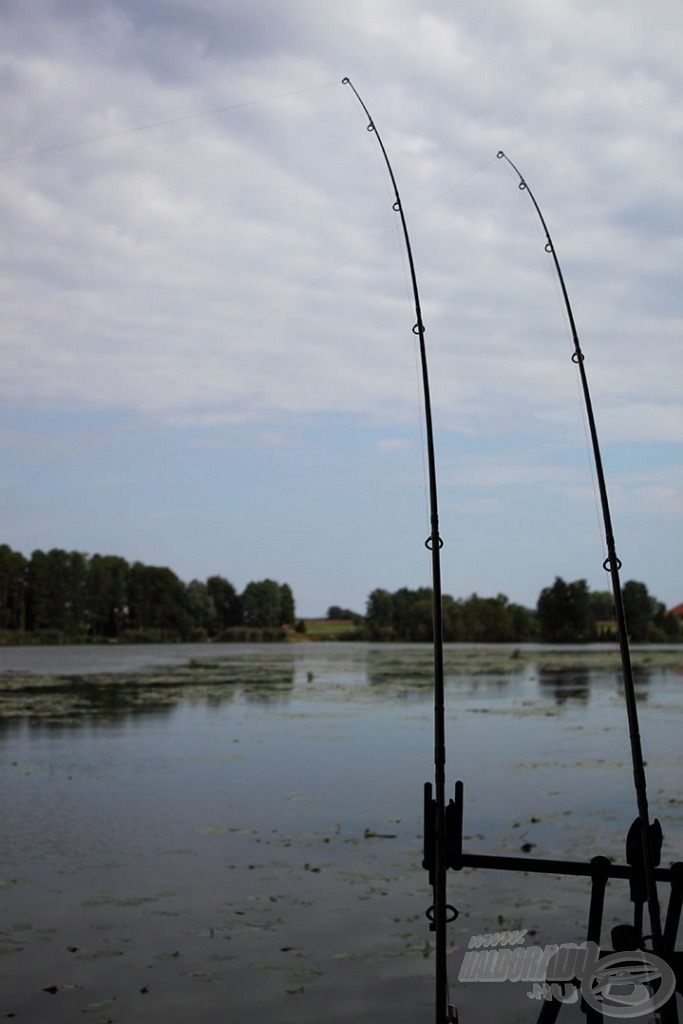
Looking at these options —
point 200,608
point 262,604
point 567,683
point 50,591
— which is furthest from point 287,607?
point 567,683

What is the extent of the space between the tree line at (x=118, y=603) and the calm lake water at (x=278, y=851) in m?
68.4

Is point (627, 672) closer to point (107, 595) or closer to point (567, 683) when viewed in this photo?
point (567, 683)

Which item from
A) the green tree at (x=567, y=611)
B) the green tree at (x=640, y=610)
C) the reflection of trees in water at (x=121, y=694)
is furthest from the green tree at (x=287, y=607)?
the reflection of trees in water at (x=121, y=694)

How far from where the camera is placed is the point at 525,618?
100625mm

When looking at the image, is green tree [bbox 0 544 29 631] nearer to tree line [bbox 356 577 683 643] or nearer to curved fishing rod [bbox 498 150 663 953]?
tree line [bbox 356 577 683 643]

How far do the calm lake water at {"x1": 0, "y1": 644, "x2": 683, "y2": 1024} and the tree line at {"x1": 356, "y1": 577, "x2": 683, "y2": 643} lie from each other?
64.7m

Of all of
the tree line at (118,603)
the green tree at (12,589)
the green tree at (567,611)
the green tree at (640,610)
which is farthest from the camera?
the green tree at (567,611)

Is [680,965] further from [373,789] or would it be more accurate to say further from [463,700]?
[463,700]

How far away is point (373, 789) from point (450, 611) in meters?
86.4

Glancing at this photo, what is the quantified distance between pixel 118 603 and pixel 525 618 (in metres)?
39.9

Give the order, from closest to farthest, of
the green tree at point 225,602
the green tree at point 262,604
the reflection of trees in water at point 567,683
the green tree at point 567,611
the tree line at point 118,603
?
the reflection of trees in water at point 567,683
the tree line at point 118,603
the green tree at point 567,611
the green tree at point 225,602
the green tree at point 262,604

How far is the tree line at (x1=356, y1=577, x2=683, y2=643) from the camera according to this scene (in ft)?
292

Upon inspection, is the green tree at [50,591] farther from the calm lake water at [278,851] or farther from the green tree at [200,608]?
the calm lake water at [278,851]

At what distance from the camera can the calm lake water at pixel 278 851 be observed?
19.1 feet
